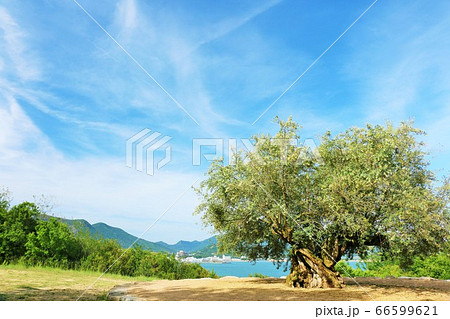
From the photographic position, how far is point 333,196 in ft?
43.2

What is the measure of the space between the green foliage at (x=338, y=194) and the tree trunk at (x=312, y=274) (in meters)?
0.14

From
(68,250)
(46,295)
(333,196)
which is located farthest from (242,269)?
(46,295)

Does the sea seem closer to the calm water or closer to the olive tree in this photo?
the calm water

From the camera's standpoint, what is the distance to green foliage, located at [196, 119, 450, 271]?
42.1 ft

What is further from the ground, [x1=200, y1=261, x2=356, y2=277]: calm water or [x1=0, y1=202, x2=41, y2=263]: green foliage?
[x1=0, y1=202, x2=41, y2=263]: green foliage

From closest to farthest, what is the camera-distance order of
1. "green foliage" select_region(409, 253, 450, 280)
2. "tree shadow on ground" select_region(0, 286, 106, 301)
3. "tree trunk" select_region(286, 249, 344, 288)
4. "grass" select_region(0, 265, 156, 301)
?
"tree shadow on ground" select_region(0, 286, 106, 301), "grass" select_region(0, 265, 156, 301), "tree trunk" select_region(286, 249, 344, 288), "green foliage" select_region(409, 253, 450, 280)

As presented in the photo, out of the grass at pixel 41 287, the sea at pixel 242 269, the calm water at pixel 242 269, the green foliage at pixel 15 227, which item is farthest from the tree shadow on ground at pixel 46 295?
the calm water at pixel 242 269

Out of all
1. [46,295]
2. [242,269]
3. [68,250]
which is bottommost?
[242,269]

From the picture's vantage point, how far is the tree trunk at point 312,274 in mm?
14258

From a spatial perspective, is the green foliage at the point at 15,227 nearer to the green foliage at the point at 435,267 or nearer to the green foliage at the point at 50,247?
the green foliage at the point at 50,247

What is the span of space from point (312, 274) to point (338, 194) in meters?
3.73

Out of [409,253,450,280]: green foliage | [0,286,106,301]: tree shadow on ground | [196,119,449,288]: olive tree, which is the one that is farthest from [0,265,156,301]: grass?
[409,253,450,280]: green foliage

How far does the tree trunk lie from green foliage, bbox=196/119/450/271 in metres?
0.14

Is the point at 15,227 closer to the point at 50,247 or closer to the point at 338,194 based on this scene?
the point at 50,247
